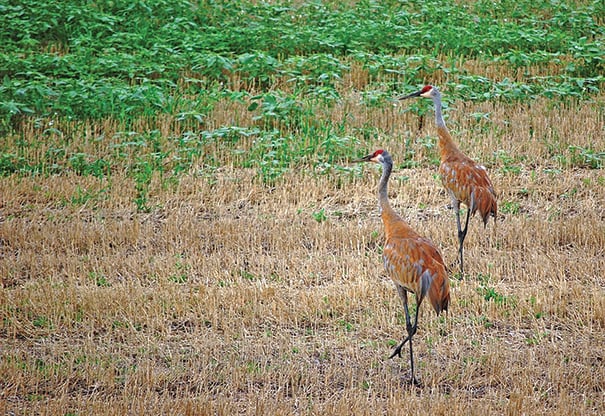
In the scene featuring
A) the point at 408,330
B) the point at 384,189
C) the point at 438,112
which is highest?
the point at 438,112

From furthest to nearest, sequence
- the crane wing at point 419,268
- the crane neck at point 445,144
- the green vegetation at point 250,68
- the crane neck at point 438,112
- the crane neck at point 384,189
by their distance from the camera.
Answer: the green vegetation at point 250,68
the crane neck at point 438,112
the crane neck at point 445,144
the crane neck at point 384,189
the crane wing at point 419,268

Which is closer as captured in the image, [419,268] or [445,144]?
[419,268]

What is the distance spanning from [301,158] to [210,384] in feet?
18.6

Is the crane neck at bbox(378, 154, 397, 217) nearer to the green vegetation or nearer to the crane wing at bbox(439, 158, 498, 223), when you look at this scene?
the crane wing at bbox(439, 158, 498, 223)

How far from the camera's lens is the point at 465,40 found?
16156 mm

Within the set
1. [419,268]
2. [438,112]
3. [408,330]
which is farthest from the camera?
[438,112]

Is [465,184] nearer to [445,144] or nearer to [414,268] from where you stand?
[445,144]

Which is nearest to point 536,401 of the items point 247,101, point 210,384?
point 210,384

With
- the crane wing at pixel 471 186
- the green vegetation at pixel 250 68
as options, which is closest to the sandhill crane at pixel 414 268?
the crane wing at pixel 471 186

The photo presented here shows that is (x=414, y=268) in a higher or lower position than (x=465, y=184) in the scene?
lower

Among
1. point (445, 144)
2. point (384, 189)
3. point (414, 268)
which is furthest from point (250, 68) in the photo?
point (414, 268)

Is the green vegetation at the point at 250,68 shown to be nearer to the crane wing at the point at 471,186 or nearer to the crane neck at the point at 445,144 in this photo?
the crane neck at the point at 445,144

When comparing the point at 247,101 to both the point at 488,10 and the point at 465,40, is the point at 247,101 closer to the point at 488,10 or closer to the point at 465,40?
the point at 465,40

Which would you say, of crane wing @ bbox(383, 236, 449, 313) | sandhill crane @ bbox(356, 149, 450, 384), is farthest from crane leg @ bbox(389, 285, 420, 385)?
crane wing @ bbox(383, 236, 449, 313)
